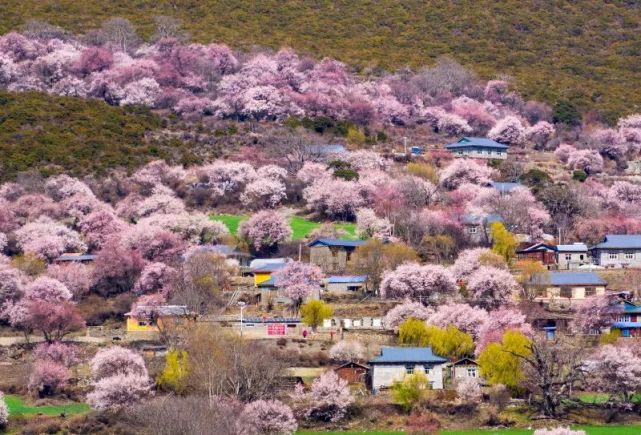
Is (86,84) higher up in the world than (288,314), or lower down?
higher up

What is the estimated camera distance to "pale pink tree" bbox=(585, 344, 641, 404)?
72938 mm

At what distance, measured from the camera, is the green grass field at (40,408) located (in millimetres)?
72500

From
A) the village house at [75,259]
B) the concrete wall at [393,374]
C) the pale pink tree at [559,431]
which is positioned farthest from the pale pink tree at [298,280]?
the pale pink tree at [559,431]

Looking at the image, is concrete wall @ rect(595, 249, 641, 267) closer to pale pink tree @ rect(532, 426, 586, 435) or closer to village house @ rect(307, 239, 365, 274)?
village house @ rect(307, 239, 365, 274)

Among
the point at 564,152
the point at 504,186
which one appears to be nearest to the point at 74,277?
the point at 504,186

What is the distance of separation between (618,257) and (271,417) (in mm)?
28674

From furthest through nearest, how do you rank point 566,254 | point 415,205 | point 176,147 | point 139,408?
point 176,147 → point 415,205 → point 566,254 → point 139,408

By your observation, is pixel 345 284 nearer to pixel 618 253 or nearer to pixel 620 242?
pixel 618 253

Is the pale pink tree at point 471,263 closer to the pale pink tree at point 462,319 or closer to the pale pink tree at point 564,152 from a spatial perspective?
the pale pink tree at point 462,319

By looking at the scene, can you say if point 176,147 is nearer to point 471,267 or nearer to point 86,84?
point 86,84

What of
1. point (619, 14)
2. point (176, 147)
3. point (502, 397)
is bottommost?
point (502, 397)

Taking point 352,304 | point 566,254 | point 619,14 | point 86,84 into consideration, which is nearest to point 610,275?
point 566,254

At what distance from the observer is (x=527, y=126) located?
412 ft

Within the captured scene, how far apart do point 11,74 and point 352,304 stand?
49.6 meters
